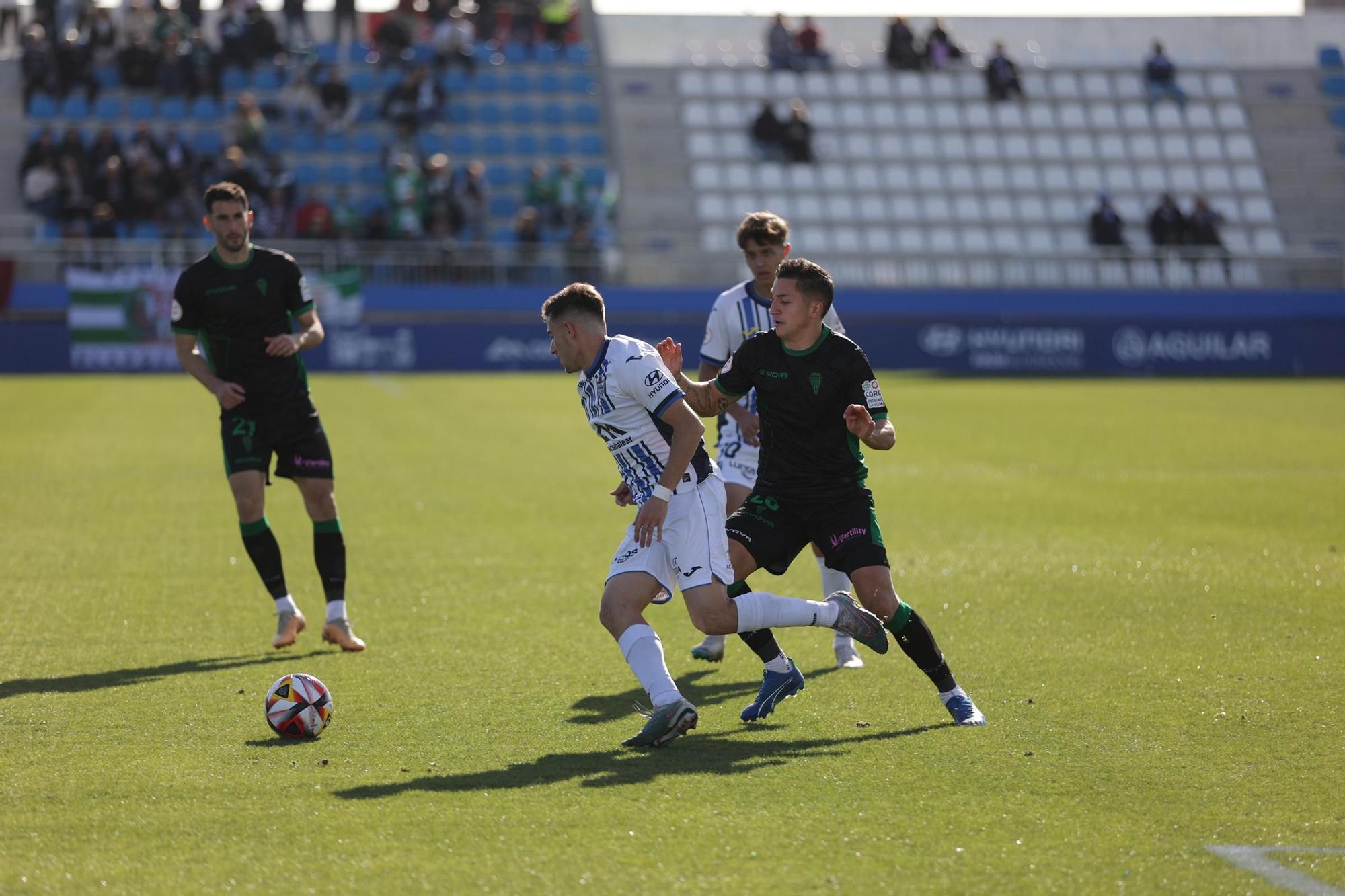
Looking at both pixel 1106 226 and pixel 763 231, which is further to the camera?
pixel 1106 226

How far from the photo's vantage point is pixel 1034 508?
42.9ft

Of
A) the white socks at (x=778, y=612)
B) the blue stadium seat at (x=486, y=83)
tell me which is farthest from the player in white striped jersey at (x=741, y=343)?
the blue stadium seat at (x=486, y=83)

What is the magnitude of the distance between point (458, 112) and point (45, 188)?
10153mm

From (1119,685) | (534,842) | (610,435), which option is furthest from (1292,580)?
(534,842)

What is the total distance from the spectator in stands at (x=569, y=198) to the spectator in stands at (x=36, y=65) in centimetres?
1192

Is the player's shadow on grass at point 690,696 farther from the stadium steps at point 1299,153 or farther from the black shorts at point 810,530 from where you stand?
the stadium steps at point 1299,153

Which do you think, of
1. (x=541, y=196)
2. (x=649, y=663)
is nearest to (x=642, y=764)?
(x=649, y=663)

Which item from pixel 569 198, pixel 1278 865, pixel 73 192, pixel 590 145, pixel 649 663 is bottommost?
pixel 1278 865

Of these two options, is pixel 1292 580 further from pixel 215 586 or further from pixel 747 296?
pixel 215 586

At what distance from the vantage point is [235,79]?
35.8m

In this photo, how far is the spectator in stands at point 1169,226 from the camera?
34.4 metres

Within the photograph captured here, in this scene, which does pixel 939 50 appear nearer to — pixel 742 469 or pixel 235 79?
pixel 235 79

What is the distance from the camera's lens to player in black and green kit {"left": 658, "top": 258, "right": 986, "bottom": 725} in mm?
6168

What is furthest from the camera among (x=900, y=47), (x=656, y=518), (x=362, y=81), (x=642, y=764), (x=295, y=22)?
(x=900, y=47)
